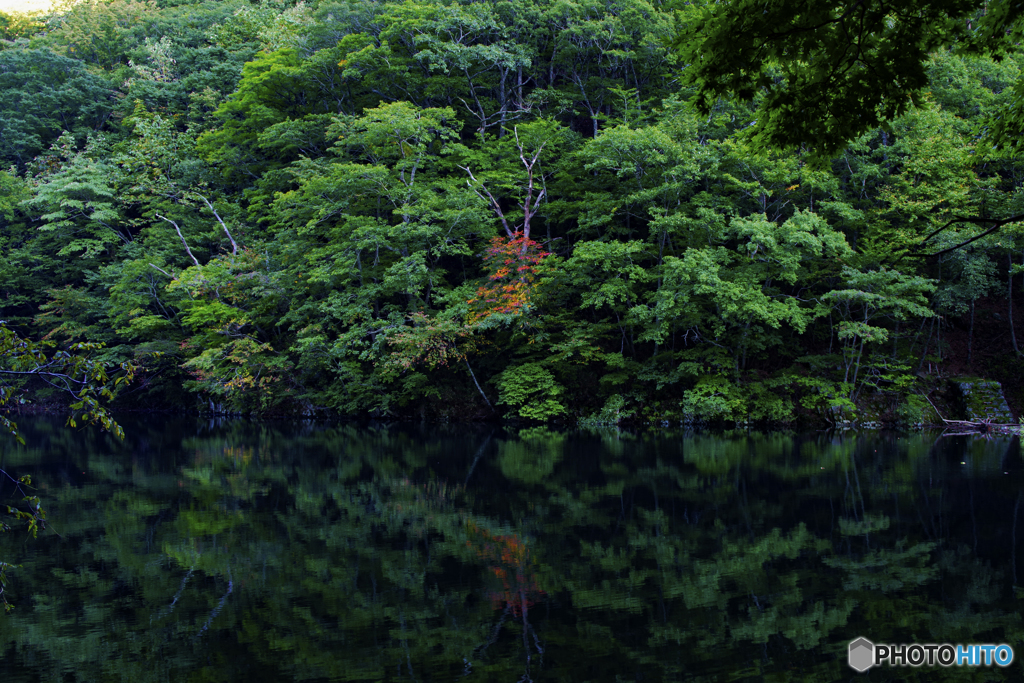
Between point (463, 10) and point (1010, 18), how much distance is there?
17.2 metres

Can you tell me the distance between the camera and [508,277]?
16203 millimetres

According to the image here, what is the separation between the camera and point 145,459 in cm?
1217

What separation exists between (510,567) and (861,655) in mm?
2537

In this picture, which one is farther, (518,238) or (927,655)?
(518,238)

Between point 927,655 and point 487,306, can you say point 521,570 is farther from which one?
point 487,306

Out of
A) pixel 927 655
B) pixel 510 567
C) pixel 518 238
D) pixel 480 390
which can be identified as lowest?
pixel 480 390

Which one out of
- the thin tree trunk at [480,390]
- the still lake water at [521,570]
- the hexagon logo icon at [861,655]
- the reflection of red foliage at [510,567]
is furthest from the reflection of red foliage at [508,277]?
the hexagon logo icon at [861,655]

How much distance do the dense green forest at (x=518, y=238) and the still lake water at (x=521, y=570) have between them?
536cm

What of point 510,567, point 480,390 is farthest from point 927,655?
point 480,390

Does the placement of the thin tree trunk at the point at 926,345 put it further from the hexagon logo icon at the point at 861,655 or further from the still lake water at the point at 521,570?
the hexagon logo icon at the point at 861,655

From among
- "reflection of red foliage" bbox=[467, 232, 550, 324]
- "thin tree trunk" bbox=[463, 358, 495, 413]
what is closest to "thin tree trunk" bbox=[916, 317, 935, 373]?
"reflection of red foliage" bbox=[467, 232, 550, 324]

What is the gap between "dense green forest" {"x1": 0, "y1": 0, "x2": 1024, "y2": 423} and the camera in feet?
47.7

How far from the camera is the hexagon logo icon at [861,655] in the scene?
3.58m

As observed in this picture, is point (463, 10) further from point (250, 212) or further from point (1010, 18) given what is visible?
point (1010, 18)
